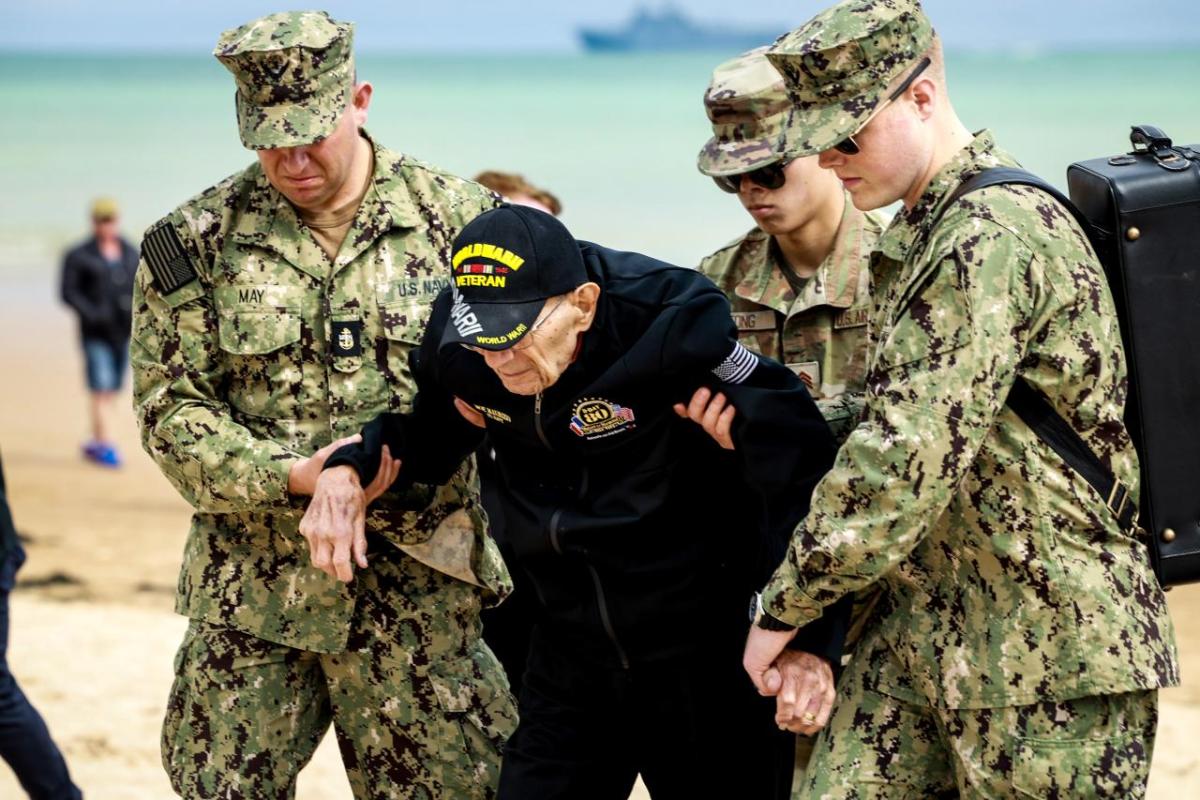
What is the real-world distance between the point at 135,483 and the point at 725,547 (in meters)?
10.0

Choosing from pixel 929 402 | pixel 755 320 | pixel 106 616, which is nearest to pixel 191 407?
pixel 755 320

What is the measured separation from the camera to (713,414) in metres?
3.63

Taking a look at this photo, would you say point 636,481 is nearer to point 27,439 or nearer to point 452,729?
point 452,729

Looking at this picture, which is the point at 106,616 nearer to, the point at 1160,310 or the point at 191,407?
the point at 191,407

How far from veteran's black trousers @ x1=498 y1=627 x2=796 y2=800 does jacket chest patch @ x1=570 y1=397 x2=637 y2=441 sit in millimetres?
545

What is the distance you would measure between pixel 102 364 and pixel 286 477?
10.3 meters

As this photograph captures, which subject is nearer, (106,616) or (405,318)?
(405,318)

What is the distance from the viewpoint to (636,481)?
3824 millimetres

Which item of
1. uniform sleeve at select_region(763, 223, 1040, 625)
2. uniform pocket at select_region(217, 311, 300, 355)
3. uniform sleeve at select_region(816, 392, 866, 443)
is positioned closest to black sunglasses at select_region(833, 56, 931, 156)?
uniform sleeve at select_region(763, 223, 1040, 625)

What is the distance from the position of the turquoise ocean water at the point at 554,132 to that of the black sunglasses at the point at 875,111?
19.1 meters

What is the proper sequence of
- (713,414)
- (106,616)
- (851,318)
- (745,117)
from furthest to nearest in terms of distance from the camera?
(106,616)
(745,117)
(851,318)
(713,414)

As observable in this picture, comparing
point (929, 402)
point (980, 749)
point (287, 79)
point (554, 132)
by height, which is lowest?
point (554, 132)

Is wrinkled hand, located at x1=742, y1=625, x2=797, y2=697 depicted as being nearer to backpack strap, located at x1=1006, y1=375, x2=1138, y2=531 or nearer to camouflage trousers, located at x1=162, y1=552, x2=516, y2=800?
backpack strap, located at x1=1006, y1=375, x2=1138, y2=531

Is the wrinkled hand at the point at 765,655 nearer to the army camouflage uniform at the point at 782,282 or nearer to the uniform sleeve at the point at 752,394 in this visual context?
the uniform sleeve at the point at 752,394
